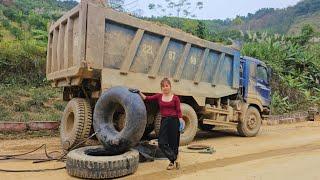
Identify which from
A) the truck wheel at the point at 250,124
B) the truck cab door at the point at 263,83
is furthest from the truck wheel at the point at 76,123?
the truck cab door at the point at 263,83

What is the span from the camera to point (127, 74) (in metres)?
8.42

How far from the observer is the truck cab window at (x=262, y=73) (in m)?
12.1

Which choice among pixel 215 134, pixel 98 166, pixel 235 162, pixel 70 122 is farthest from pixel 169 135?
pixel 215 134

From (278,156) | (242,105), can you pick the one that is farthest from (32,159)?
(242,105)

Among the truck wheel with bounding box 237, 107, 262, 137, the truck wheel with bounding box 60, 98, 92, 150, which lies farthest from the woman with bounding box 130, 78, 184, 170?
the truck wheel with bounding box 237, 107, 262, 137

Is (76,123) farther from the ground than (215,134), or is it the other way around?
(76,123)

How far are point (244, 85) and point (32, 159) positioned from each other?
21.1 feet

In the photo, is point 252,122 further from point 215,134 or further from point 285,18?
point 285,18

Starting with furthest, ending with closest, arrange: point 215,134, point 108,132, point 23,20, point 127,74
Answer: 1. point 23,20
2. point 215,134
3. point 127,74
4. point 108,132

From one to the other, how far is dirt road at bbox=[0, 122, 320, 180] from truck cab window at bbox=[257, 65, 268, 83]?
2.06m

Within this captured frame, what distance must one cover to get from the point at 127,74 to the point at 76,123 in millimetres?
1396

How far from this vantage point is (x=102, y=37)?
26.1 feet

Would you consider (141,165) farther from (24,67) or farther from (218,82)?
(24,67)

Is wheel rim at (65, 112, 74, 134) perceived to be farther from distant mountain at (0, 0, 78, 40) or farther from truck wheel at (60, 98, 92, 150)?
distant mountain at (0, 0, 78, 40)
